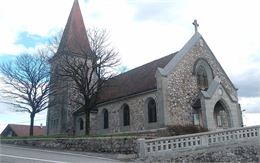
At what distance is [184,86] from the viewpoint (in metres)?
26.0

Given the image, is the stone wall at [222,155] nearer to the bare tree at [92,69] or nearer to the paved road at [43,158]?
the paved road at [43,158]

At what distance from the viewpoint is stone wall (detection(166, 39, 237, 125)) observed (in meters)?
24.5

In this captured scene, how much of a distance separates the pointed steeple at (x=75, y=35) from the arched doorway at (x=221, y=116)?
1349 cm

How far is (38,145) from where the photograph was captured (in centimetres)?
2358

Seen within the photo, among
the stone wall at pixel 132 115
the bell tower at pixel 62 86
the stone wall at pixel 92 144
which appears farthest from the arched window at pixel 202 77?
the stone wall at pixel 92 144

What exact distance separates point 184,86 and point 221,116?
482cm

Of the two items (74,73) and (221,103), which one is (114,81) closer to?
(74,73)

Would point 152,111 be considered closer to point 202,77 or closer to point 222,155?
point 202,77

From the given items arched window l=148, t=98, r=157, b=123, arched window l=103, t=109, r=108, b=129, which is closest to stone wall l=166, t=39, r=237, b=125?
arched window l=148, t=98, r=157, b=123

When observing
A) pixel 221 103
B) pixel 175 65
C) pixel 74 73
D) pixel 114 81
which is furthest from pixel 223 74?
pixel 74 73

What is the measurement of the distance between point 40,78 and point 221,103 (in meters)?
20.0

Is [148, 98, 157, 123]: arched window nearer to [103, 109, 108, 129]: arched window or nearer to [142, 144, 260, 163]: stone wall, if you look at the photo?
[103, 109, 108, 129]: arched window

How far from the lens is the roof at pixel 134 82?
90.7 ft

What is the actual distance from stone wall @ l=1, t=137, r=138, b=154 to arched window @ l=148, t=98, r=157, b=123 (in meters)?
7.44
